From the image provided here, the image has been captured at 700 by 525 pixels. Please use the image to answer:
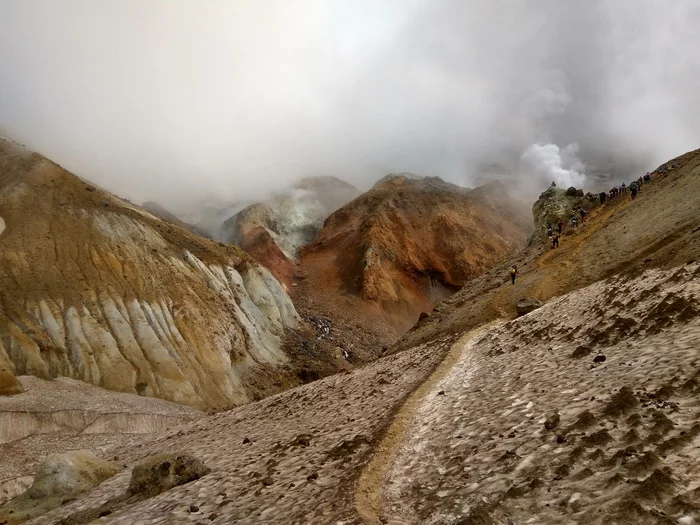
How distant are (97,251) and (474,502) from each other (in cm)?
5528

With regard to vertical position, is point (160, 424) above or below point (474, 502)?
above

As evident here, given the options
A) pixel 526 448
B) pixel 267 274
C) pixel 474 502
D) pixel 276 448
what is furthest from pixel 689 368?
pixel 267 274

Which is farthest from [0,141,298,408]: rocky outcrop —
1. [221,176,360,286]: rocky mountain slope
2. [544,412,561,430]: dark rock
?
[221,176,360,286]: rocky mountain slope

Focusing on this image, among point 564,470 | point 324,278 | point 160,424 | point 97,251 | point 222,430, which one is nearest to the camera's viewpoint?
point 564,470

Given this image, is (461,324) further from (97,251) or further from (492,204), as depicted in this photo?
(492,204)

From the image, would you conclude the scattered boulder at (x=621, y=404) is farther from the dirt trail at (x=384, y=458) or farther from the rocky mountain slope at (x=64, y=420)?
the rocky mountain slope at (x=64, y=420)

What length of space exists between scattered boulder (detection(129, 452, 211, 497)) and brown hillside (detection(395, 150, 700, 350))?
1929cm

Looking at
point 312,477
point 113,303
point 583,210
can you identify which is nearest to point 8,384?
point 113,303

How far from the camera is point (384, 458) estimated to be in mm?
12117

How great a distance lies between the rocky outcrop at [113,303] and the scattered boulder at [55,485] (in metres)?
23.0

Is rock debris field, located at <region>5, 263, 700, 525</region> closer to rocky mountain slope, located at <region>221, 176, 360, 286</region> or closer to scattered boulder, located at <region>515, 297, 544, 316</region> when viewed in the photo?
scattered boulder, located at <region>515, 297, 544, 316</region>

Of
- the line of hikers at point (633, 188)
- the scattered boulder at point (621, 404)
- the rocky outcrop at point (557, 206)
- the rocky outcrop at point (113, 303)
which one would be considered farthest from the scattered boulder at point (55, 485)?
the rocky outcrop at point (557, 206)

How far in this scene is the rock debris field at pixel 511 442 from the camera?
7.66 metres

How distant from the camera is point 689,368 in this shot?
9922 mm
